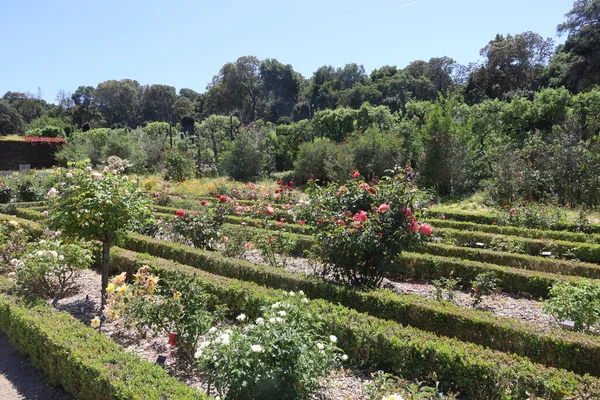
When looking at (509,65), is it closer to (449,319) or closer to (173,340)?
(449,319)

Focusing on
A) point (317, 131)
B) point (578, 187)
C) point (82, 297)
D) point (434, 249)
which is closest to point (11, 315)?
point (82, 297)

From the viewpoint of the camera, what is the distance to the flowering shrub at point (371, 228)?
4887 mm

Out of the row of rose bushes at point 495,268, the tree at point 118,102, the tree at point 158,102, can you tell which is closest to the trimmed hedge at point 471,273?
the row of rose bushes at point 495,268

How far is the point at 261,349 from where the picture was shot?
2520 mm

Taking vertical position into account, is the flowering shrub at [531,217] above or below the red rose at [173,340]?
above

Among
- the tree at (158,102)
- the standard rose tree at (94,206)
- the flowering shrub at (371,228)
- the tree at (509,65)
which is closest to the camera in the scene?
the standard rose tree at (94,206)

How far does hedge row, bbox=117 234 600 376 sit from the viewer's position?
3672 mm

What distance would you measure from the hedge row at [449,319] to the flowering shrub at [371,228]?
380 mm

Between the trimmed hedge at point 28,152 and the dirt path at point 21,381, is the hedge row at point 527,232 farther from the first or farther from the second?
the trimmed hedge at point 28,152

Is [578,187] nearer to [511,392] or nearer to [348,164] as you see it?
[348,164]

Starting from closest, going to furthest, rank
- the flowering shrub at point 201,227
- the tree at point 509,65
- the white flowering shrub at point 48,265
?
the white flowering shrub at point 48,265
the flowering shrub at point 201,227
the tree at point 509,65

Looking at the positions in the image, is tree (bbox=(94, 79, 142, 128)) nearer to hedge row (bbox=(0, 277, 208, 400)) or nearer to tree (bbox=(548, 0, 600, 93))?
tree (bbox=(548, 0, 600, 93))

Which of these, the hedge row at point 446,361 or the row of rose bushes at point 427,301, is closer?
the hedge row at point 446,361

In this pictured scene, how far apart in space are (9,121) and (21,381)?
168ft
